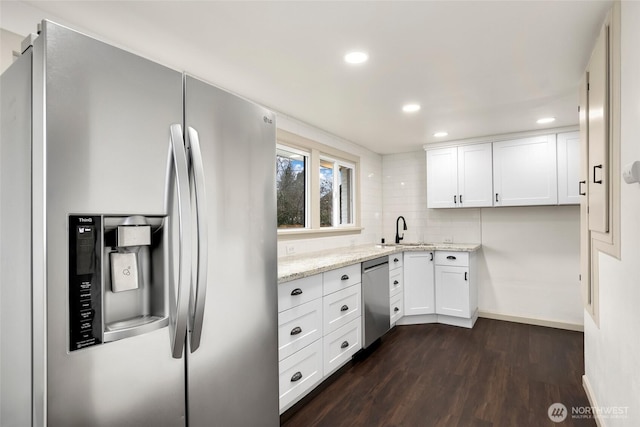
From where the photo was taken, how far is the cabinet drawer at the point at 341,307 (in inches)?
102

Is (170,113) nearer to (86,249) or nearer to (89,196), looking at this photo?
(89,196)

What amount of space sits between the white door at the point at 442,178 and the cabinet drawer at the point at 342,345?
221cm

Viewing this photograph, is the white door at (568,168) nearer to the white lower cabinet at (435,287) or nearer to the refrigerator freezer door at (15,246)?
the white lower cabinet at (435,287)

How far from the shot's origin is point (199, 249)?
114 centimetres

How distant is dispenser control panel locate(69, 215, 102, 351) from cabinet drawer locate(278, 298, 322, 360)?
1.23 meters

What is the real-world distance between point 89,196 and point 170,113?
1.21 ft

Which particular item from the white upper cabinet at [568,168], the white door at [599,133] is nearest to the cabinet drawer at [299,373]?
the white door at [599,133]

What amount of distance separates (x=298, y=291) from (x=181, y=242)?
124cm

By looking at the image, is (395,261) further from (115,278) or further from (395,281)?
(115,278)

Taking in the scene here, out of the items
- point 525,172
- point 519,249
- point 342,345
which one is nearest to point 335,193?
point 342,345

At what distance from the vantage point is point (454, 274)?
4.04 metres

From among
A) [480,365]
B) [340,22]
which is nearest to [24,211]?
[340,22]

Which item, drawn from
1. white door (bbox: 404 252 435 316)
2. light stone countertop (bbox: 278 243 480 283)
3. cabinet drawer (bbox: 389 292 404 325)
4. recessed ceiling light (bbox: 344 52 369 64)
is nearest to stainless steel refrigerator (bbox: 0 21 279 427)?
light stone countertop (bbox: 278 243 480 283)

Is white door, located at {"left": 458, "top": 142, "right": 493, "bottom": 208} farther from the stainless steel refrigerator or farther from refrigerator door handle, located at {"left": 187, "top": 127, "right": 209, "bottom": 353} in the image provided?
refrigerator door handle, located at {"left": 187, "top": 127, "right": 209, "bottom": 353}
